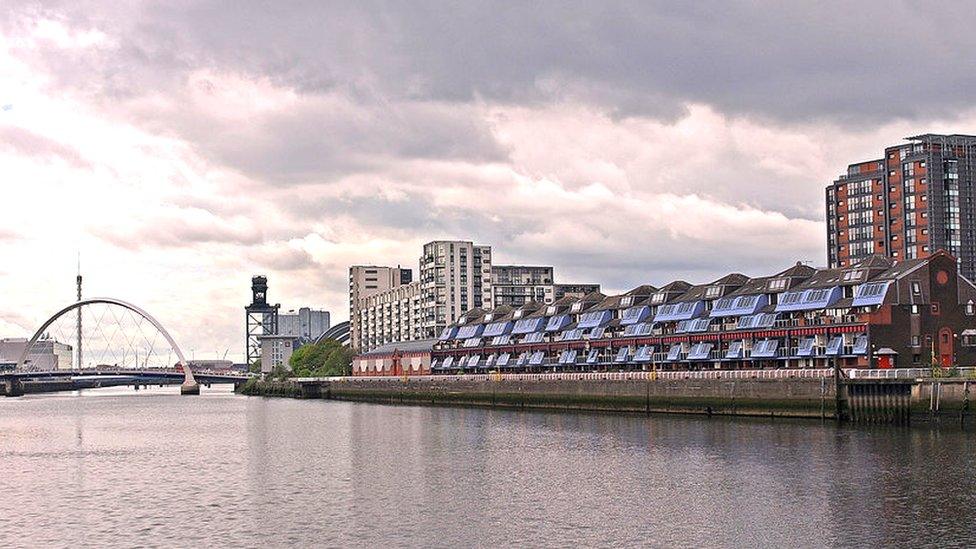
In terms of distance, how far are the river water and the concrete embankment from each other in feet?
18.0

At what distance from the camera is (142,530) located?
49750mm

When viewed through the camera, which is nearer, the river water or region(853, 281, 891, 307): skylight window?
the river water

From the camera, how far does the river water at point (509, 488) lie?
47.5m

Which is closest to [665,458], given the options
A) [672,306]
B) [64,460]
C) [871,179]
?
[64,460]

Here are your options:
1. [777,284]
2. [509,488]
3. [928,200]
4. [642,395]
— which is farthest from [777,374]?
[928,200]

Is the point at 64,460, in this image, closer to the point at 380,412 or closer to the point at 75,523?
the point at 75,523

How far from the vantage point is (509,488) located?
6119 cm

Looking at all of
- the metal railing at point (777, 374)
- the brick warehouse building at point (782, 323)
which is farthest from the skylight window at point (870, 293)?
the metal railing at point (777, 374)

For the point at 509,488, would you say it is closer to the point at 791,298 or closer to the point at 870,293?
the point at 870,293

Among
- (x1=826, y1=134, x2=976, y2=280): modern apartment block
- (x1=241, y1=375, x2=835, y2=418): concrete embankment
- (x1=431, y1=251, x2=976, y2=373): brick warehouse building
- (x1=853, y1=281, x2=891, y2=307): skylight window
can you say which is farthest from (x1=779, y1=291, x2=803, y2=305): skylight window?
(x1=826, y1=134, x2=976, y2=280): modern apartment block

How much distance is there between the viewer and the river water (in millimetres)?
47531

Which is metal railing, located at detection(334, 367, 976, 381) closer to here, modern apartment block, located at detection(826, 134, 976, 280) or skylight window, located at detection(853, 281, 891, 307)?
skylight window, located at detection(853, 281, 891, 307)

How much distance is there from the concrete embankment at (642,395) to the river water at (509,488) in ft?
18.0

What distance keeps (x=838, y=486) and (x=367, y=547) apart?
25.4 m
